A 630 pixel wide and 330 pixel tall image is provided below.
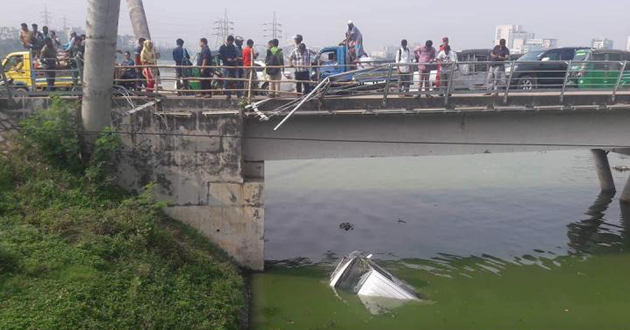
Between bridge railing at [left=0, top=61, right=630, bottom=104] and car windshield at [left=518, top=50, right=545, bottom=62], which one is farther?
car windshield at [left=518, top=50, right=545, bottom=62]

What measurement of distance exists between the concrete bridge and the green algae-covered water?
2031 mm

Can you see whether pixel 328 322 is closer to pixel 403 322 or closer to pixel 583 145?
pixel 403 322

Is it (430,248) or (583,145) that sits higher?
(583,145)

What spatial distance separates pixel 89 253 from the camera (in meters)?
9.36

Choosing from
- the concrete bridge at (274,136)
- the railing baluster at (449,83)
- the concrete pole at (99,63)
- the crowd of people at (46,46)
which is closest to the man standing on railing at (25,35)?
the crowd of people at (46,46)

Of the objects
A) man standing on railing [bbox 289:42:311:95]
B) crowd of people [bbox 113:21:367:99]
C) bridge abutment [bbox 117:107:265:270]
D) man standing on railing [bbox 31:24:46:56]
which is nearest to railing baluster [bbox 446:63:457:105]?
crowd of people [bbox 113:21:367:99]

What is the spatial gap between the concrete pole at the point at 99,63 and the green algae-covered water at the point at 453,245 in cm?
521

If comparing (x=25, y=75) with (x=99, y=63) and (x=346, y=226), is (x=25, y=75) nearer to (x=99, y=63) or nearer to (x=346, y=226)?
(x=99, y=63)

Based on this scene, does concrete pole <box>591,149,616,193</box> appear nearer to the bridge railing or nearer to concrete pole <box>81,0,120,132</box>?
the bridge railing

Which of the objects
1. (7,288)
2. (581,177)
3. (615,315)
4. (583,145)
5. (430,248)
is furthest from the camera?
(581,177)

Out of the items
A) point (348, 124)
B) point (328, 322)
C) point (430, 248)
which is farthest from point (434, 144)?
point (328, 322)

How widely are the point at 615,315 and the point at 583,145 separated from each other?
4.27 m

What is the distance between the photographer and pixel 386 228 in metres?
15.9

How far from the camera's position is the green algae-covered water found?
1092 centimetres
